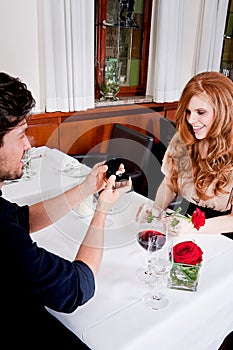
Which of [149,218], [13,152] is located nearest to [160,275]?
[149,218]

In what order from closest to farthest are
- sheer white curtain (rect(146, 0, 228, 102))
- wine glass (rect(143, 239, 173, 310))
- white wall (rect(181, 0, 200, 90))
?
wine glass (rect(143, 239, 173, 310))
sheer white curtain (rect(146, 0, 228, 102))
white wall (rect(181, 0, 200, 90))

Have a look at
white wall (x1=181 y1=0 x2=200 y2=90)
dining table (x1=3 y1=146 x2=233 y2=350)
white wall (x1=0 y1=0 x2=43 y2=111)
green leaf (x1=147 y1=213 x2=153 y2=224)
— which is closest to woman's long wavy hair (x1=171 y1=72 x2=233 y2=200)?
dining table (x1=3 y1=146 x2=233 y2=350)

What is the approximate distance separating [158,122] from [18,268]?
261 cm

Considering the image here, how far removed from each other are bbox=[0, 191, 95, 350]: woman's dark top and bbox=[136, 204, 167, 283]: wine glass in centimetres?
22

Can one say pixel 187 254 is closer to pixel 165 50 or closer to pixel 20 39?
pixel 20 39

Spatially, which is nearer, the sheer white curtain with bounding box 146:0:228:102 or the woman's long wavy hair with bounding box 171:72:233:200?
the woman's long wavy hair with bounding box 171:72:233:200

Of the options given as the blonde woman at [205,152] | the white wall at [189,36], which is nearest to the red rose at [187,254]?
the blonde woman at [205,152]

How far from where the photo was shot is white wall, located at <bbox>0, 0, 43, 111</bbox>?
7.56ft

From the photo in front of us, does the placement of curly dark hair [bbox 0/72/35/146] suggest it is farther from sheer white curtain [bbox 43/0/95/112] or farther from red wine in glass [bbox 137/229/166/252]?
sheer white curtain [bbox 43/0/95/112]

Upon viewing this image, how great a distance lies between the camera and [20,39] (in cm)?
239

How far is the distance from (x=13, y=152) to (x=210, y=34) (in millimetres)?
2816

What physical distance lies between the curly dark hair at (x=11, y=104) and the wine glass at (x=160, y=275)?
54 cm

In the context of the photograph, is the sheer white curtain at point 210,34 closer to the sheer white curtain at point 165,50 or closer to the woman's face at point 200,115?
the sheer white curtain at point 165,50

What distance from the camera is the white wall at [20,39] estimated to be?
90.8 inches
